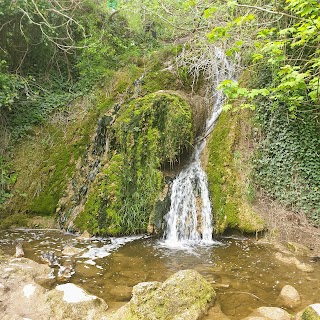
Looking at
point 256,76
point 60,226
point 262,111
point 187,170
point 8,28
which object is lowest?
point 60,226

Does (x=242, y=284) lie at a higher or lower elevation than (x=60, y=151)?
lower

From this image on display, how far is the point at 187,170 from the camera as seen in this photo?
712 centimetres

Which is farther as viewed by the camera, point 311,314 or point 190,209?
point 190,209

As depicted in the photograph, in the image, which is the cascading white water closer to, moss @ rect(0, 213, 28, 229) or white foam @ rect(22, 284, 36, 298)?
white foam @ rect(22, 284, 36, 298)

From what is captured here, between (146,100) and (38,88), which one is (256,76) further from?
(38,88)

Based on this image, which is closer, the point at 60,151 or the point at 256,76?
the point at 256,76

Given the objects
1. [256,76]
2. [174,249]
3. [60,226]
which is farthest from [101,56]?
[174,249]

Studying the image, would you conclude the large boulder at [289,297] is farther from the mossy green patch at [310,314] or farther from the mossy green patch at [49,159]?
the mossy green patch at [49,159]

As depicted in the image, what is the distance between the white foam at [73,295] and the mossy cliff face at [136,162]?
2548 millimetres

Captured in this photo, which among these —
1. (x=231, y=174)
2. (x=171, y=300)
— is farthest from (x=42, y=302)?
(x=231, y=174)

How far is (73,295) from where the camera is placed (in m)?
3.48

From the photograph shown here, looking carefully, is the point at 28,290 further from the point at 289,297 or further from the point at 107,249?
the point at 289,297

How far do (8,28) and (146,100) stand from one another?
15.2ft

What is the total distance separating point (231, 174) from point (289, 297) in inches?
129
